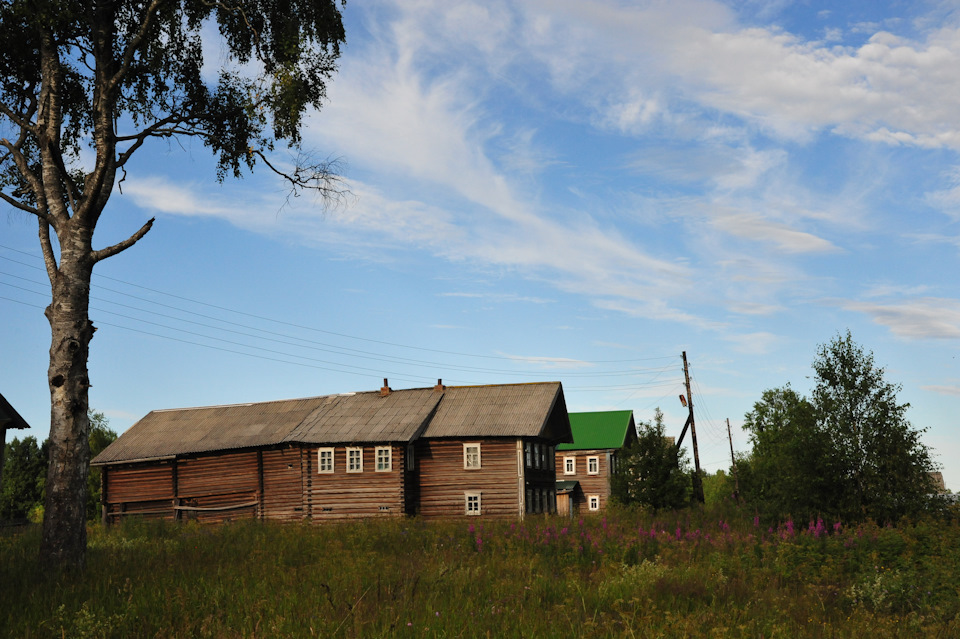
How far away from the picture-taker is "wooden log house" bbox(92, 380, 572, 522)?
110 feet

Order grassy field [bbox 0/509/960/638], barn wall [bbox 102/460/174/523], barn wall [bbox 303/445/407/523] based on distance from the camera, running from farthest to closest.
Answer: barn wall [bbox 102/460/174/523]
barn wall [bbox 303/445/407/523]
grassy field [bbox 0/509/960/638]

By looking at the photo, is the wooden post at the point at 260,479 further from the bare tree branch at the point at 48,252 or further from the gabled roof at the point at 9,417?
the bare tree branch at the point at 48,252

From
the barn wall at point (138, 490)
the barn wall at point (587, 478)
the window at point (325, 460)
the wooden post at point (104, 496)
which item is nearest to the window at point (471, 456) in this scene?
the window at point (325, 460)

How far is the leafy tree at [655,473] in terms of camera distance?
88.3 feet

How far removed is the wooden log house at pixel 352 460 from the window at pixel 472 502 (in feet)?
0.15

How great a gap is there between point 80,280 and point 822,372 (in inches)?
713

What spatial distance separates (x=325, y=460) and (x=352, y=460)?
136cm

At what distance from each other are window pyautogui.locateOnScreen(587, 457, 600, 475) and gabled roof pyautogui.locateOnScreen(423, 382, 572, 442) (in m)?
14.2

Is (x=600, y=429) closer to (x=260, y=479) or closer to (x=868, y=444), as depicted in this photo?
(x=260, y=479)

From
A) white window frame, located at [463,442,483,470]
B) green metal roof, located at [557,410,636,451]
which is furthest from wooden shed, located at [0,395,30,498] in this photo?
green metal roof, located at [557,410,636,451]

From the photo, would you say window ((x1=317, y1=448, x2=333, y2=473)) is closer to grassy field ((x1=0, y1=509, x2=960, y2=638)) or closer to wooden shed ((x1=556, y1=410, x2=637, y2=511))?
grassy field ((x1=0, y1=509, x2=960, y2=638))

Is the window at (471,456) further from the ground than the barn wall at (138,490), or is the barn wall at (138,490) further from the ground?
the window at (471,456)

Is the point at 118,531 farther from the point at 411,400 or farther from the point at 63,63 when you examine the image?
the point at 411,400

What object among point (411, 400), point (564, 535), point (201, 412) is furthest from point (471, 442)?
point (564, 535)
